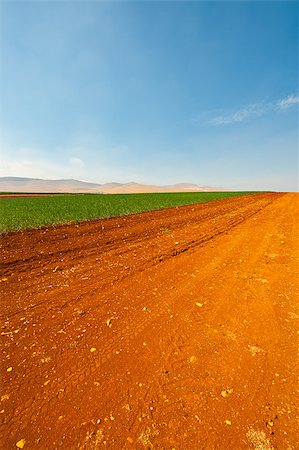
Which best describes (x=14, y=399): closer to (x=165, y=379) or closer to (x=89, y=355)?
(x=89, y=355)

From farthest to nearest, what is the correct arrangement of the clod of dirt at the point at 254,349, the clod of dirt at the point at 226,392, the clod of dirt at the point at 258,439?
the clod of dirt at the point at 254,349
the clod of dirt at the point at 226,392
the clod of dirt at the point at 258,439

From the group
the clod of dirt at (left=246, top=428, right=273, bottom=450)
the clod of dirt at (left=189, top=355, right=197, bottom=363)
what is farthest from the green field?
the clod of dirt at (left=246, top=428, right=273, bottom=450)

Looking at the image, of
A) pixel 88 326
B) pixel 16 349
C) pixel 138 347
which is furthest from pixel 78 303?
pixel 138 347

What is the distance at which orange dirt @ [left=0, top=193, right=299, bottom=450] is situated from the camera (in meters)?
2.31

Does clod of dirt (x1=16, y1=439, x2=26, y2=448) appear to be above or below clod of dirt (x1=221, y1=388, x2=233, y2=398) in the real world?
below

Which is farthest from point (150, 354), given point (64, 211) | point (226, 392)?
point (64, 211)

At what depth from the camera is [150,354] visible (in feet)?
10.5

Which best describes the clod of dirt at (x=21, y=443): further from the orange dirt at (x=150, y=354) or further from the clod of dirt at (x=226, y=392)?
the clod of dirt at (x=226, y=392)

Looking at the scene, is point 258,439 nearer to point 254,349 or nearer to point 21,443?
point 254,349

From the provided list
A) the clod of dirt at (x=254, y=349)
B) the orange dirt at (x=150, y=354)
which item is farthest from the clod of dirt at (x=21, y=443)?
the clod of dirt at (x=254, y=349)

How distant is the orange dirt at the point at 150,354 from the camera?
231 cm

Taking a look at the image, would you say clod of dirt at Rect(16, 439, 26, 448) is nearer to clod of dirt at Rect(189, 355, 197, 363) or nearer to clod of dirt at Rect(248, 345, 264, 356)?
clod of dirt at Rect(189, 355, 197, 363)

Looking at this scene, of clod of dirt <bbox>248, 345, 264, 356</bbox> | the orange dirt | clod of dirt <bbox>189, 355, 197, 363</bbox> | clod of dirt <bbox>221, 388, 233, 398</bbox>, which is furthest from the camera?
clod of dirt <bbox>248, 345, 264, 356</bbox>

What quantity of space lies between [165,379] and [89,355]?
1.12 meters
